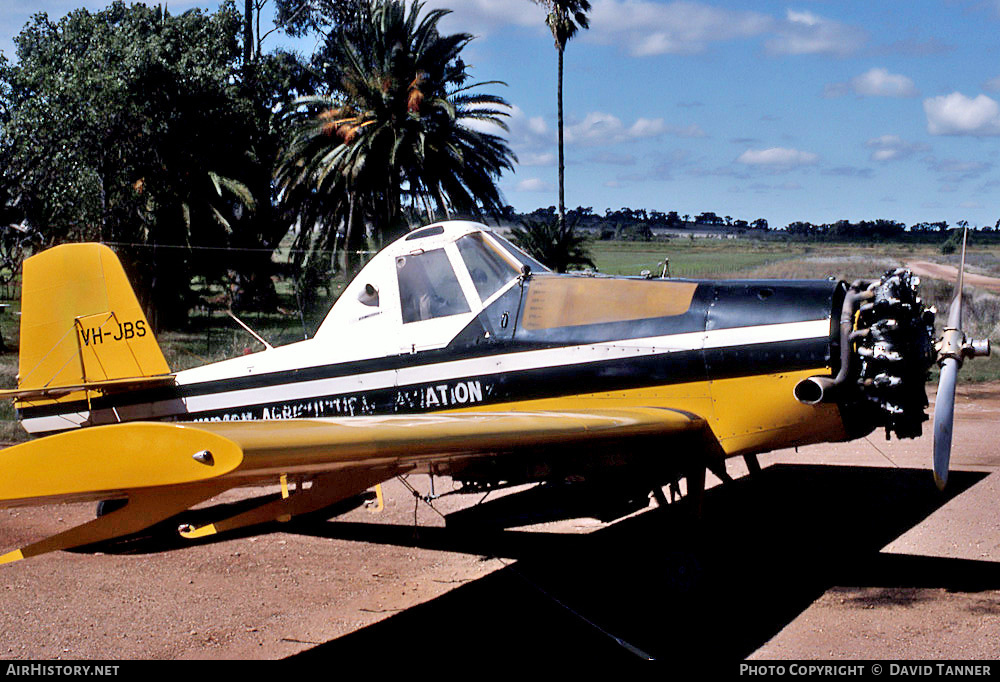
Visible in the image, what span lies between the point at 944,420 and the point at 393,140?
19160 millimetres

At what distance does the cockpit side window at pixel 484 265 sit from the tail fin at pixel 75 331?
3.09 m

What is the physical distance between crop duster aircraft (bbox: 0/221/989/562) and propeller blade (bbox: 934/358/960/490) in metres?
0.02

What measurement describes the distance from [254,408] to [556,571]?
9.75 feet

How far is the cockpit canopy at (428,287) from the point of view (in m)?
7.21

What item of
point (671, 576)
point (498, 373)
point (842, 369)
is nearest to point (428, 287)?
point (498, 373)

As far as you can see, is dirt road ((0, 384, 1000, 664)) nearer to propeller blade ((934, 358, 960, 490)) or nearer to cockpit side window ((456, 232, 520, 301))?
propeller blade ((934, 358, 960, 490))

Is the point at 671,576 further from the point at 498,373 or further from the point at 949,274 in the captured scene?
the point at 949,274

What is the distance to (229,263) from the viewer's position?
97.1ft

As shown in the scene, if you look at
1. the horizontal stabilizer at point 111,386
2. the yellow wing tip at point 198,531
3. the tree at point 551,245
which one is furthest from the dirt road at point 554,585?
the tree at point 551,245

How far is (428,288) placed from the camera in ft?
24.3

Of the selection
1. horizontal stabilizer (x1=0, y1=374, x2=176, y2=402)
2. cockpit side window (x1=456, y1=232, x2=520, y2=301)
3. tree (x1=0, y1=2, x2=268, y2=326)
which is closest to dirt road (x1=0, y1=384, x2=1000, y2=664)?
horizontal stabilizer (x1=0, y1=374, x2=176, y2=402)

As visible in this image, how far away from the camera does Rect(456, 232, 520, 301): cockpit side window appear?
723cm

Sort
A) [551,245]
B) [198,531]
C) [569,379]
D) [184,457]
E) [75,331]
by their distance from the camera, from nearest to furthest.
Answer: [184,457] < [198,531] < [569,379] < [75,331] < [551,245]

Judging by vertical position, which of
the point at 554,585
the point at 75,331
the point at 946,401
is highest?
the point at 75,331
